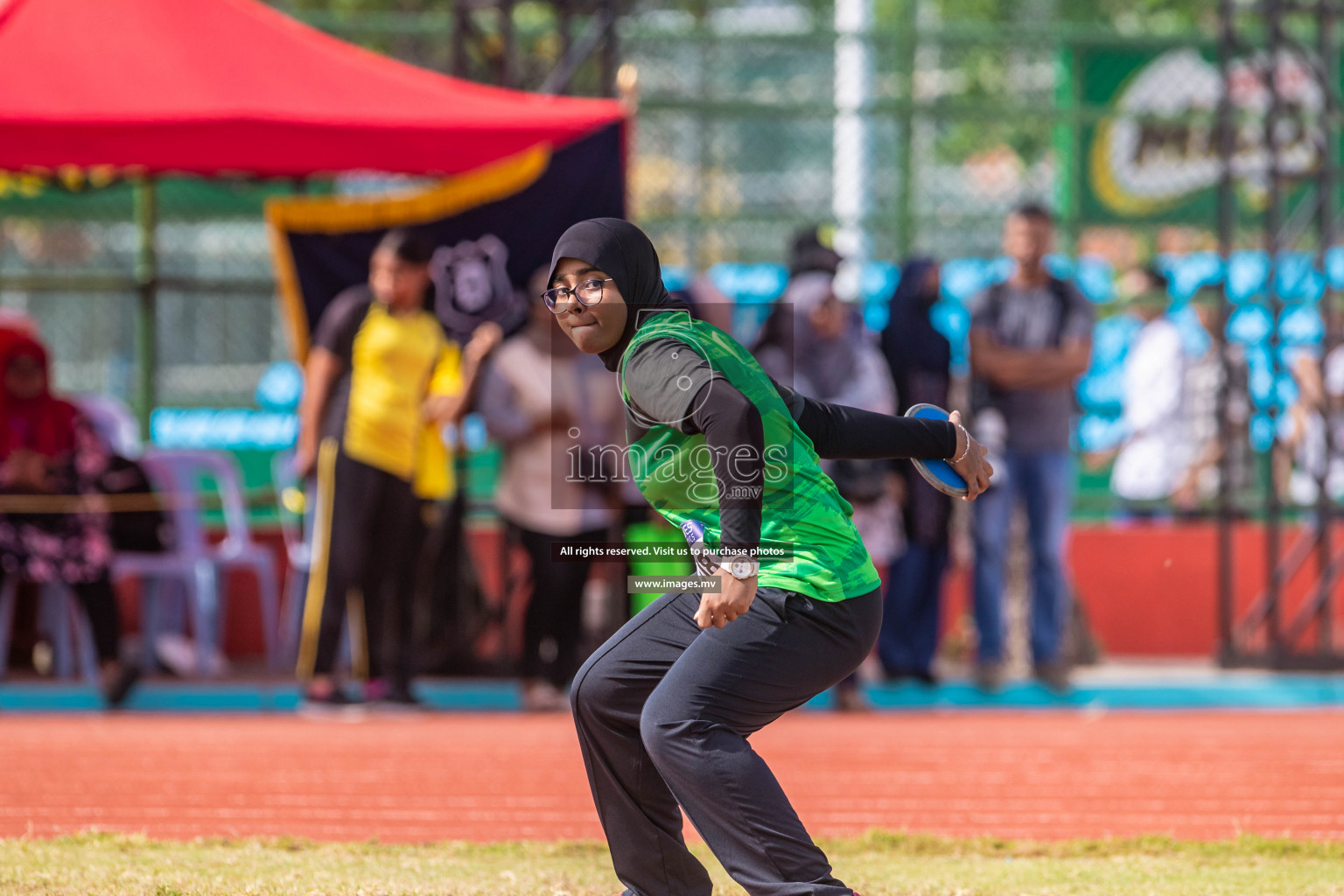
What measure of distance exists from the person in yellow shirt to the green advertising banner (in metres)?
5.10

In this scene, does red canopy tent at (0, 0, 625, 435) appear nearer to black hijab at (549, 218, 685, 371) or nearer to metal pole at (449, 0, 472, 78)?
metal pole at (449, 0, 472, 78)

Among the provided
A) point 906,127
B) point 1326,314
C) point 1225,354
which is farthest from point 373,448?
point 1326,314

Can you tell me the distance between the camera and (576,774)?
662 centimetres

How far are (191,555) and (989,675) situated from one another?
169 inches

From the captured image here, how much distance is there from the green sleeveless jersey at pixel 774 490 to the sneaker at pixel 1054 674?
520 centimetres

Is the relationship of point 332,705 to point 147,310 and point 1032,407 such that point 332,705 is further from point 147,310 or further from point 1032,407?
point 1032,407

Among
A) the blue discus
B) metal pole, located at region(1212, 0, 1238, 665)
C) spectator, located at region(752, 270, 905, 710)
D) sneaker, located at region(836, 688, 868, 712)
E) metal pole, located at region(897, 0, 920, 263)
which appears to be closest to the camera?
the blue discus

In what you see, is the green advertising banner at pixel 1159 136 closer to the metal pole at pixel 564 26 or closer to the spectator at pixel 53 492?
the metal pole at pixel 564 26

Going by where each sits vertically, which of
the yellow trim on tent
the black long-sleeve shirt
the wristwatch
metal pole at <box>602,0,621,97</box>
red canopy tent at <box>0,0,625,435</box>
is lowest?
the wristwatch

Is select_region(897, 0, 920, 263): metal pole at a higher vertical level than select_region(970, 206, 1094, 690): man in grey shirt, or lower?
higher

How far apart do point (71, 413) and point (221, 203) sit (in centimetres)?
364

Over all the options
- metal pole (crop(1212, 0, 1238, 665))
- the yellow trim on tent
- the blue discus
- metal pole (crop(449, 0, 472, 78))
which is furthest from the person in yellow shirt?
the blue discus

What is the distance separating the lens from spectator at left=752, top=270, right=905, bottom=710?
8.08 meters

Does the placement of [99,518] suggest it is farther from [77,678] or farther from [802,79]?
[802,79]
